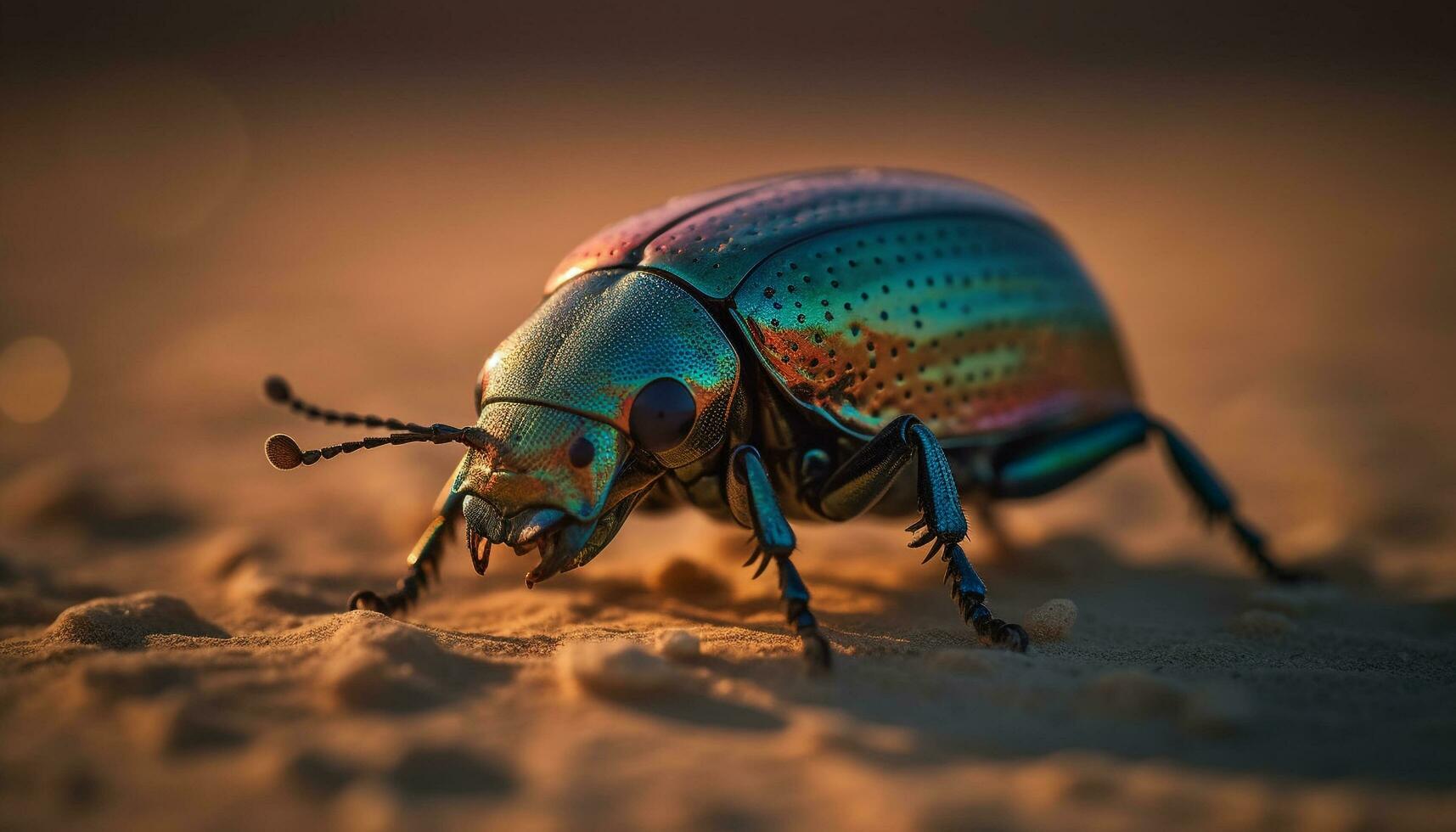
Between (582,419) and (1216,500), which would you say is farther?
(1216,500)

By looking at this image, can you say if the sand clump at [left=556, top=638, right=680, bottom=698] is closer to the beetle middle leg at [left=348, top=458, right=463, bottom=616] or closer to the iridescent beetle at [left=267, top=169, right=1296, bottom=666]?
the iridescent beetle at [left=267, top=169, right=1296, bottom=666]

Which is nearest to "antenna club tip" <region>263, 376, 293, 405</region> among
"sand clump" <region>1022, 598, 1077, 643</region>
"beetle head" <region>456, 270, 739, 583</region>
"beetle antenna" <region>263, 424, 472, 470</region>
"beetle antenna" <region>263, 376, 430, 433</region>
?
"beetle antenna" <region>263, 376, 430, 433</region>

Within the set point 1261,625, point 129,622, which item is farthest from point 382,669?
point 1261,625

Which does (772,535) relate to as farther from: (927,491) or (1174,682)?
(1174,682)

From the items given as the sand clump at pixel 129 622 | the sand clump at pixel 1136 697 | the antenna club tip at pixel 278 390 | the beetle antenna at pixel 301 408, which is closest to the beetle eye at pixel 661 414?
the beetle antenna at pixel 301 408

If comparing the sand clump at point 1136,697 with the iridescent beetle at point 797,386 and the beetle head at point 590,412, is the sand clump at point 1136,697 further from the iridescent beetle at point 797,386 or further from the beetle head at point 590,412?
the beetle head at point 590,412

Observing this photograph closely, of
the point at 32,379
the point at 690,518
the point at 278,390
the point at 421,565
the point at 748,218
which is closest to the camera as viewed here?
the point at 278,390

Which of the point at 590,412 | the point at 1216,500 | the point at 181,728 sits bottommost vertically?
the point at 1216,500

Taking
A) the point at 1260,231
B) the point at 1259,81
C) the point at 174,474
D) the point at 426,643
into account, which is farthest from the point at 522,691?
the point at 1259,81
